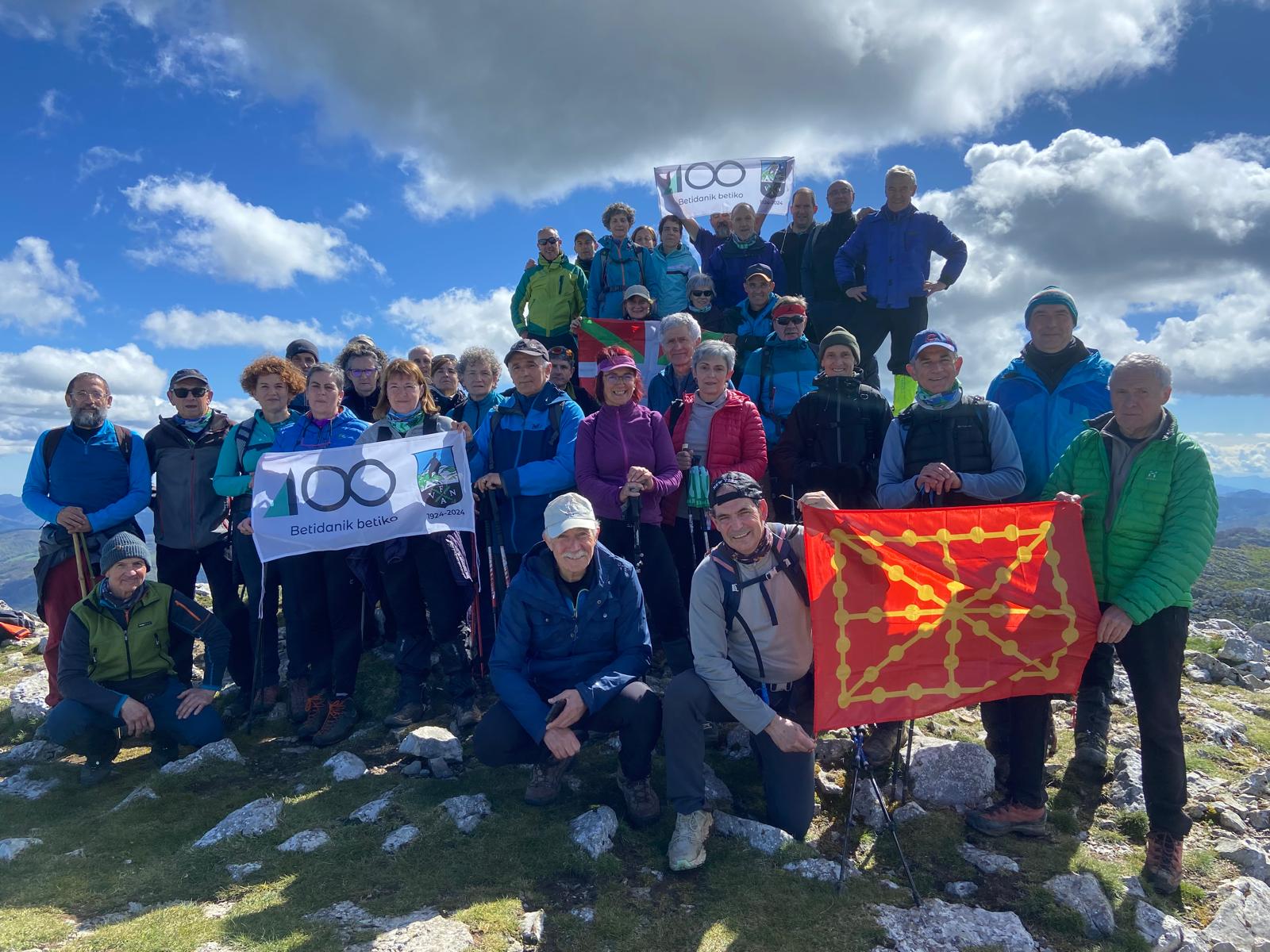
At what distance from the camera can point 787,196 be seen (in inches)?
673

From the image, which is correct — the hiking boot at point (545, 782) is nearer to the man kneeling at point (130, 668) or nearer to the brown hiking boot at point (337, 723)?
the brown hiking boot at point (337, 723)

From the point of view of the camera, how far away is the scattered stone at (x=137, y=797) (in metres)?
7.46

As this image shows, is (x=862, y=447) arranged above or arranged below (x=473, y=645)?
above

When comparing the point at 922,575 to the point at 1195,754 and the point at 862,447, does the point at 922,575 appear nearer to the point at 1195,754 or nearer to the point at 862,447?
the point at 862,447

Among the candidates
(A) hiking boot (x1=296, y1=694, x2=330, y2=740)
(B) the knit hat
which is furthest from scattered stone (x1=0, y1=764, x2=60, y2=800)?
(A) hiking boot (x1=296, y1=694, x2=330, y2=740)

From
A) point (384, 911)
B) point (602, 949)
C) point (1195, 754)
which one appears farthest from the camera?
point (1195, 754)

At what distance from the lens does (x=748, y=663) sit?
6.41 m

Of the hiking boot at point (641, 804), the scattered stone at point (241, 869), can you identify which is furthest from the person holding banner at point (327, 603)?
the hiking boot at point (641, 804)

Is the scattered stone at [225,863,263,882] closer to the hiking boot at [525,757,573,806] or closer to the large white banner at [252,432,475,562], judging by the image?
the hiking boot at [525,757,573,806]

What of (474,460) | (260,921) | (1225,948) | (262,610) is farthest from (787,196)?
(260,921)

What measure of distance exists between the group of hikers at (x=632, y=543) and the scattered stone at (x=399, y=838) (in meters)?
0.93

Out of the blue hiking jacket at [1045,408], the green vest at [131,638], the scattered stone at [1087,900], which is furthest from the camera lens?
the green vest at [131,638]

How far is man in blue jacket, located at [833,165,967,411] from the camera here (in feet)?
39.8

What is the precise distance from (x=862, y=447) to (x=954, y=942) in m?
4.95
